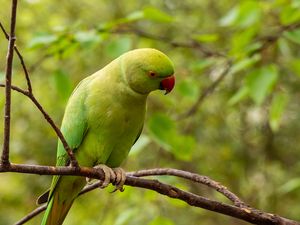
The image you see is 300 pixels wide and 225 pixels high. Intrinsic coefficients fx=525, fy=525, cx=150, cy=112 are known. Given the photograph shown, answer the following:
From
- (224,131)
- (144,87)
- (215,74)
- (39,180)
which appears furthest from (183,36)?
(144,87)

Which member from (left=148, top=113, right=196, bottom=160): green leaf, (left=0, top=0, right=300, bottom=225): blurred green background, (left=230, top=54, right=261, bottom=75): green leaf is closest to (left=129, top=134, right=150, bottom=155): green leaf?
(left=148, top=113, right=196, bottom=160): green leaf

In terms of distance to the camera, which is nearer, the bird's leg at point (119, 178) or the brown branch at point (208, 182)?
the brown branch at point (208, 182)

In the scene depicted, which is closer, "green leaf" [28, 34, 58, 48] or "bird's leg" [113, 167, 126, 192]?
"bird's leg" [113, 167, 126, 192]

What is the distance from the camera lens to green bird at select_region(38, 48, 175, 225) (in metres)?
1.86

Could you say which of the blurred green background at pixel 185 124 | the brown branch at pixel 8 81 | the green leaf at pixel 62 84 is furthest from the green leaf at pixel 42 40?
the blurred green background at pixel 185 124

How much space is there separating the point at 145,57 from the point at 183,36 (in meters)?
2.54

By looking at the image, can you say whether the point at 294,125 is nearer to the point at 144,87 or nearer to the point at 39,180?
the point at 39,180

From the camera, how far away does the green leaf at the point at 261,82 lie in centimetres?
243

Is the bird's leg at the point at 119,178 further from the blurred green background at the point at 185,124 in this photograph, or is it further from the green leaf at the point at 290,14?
the blurred green background at the point at 185,124

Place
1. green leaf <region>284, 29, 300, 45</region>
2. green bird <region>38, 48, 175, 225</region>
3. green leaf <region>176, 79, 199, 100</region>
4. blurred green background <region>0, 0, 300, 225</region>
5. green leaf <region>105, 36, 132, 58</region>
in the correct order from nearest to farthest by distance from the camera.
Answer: green bird <region>38, 48, 175, 225</region>
green leaf <region>284, 29, 300, 45</region>
green leaf <region>105, 36, 132, 58</region>
green leaf <region>176, 79, 199, 100</region>
blurred green background <region>0, 0, 300, 225</region>

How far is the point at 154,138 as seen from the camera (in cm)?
245

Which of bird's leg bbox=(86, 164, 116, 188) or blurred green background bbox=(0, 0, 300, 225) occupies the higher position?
blurred green background bbox=(0, 0, 300, 225)

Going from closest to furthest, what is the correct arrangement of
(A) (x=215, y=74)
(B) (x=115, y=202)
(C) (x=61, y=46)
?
(C) (x=61, y=46), (A) (x=215, y=74), (B) (x=115, y=202)

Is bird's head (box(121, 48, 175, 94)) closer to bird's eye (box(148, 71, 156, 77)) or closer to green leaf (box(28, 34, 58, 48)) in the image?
bird's eye (box(148, 71, 156, 77))
